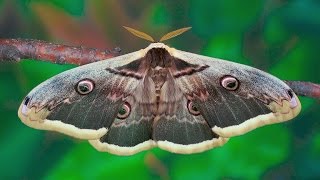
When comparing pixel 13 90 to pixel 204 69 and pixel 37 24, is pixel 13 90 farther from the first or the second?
pixel 204 69

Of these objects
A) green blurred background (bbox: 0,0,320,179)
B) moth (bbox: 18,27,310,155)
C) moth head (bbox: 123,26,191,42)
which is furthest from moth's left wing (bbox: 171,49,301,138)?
green blurred background (bbox: 0,0,320,179)

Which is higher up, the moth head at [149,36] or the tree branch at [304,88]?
the moth head at [149,36]

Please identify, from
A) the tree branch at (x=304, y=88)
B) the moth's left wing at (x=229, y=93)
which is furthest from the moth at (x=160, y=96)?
the tree branch at (x=304, y=88)

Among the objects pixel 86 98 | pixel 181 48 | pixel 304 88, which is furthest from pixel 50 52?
pixel 304 88

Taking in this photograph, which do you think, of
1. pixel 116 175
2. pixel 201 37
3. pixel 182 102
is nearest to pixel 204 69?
pixel 182 102

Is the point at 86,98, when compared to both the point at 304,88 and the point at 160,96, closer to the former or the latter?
the point at 160,96

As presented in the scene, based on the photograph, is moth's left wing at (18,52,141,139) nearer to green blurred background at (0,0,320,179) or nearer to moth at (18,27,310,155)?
moth at (18,27,310,155)

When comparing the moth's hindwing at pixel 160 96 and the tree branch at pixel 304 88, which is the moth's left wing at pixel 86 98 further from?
the tree branch at pixel 304 88
